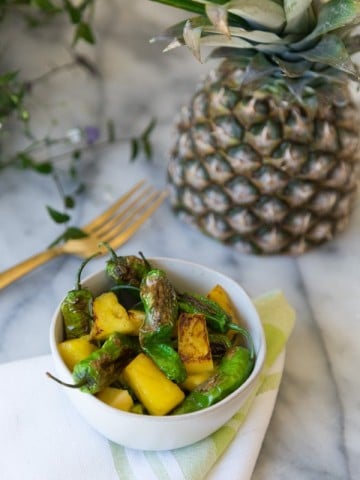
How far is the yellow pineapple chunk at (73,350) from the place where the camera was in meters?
0.61

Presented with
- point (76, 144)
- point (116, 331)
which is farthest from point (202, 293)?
point (76, 144)

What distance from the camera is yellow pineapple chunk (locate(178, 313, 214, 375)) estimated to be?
24.0 inches

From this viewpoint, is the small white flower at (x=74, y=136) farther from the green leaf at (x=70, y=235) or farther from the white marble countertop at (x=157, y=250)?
the green leaf at (x=70, y=235)

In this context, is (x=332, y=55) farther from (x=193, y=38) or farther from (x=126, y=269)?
(x=126, y=269)

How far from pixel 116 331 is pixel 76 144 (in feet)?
1.58

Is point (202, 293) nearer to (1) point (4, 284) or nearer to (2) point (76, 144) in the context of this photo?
(1) point (4, 284)

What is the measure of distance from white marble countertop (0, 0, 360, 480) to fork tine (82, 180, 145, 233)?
26 millimetres

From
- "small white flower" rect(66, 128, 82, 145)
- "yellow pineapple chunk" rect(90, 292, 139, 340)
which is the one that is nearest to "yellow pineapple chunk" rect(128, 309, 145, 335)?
"yellow pineapple chunk" rect(90, 292, 139, 340)

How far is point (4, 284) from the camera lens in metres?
0.79

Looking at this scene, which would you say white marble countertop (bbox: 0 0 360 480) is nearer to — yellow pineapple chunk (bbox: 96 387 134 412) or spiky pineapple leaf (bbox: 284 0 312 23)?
yellow pineapple chunk (bbox: 96 387 134 412)

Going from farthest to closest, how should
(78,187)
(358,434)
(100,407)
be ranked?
(78,187) < (358,434) < (100,407)

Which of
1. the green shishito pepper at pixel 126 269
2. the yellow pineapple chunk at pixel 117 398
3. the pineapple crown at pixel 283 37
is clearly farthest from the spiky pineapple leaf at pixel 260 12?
the yellow pineapple chunk at pixel 117 398

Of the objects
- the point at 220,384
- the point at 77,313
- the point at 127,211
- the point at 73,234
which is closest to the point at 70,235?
the point at 73,234

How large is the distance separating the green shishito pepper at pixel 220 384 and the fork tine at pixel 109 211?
1.06 feet
